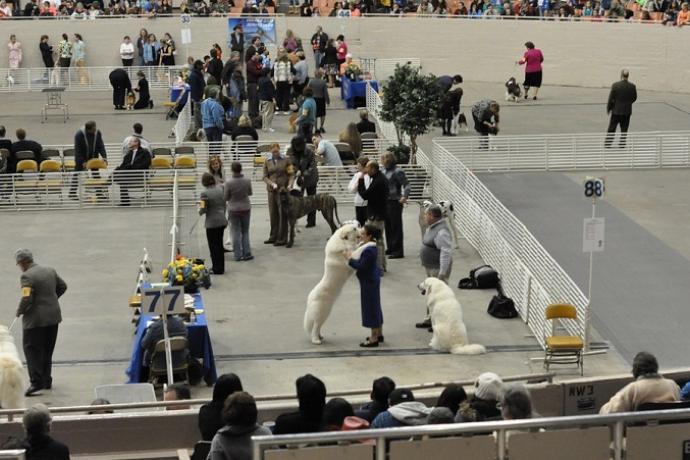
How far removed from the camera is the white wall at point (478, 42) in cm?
3616

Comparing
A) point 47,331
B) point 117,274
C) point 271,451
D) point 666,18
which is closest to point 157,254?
point 117,274

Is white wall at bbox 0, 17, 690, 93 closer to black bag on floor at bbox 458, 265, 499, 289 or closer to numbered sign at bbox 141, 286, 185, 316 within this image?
black bag on floor at bbox 458, 265, 499, 289

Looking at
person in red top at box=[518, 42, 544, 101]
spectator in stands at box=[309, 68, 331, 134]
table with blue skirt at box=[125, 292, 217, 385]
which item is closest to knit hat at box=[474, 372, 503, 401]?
table with blue skirt at box=[125, 292, 217, 385]

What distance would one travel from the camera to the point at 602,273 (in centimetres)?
1880

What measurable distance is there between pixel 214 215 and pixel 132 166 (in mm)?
5090

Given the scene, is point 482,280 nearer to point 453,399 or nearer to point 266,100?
point 453,399

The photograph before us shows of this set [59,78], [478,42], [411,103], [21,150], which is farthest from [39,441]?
[478,42]

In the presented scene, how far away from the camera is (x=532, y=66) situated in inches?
1356

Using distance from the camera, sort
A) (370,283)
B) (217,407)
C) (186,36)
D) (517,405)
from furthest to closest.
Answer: (186,36), (370,283), (217,407), (517,405)

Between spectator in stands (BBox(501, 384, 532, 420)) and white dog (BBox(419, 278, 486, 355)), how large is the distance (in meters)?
5.95

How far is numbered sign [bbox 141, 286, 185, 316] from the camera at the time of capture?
1390cm

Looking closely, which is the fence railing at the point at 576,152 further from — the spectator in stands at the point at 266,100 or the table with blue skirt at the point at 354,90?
the table with blue skirt at the point at 354,90

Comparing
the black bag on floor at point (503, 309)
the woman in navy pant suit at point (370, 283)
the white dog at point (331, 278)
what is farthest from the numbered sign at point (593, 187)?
the white dog at point (331, 278)

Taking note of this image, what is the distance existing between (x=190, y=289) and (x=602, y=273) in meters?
5.97
